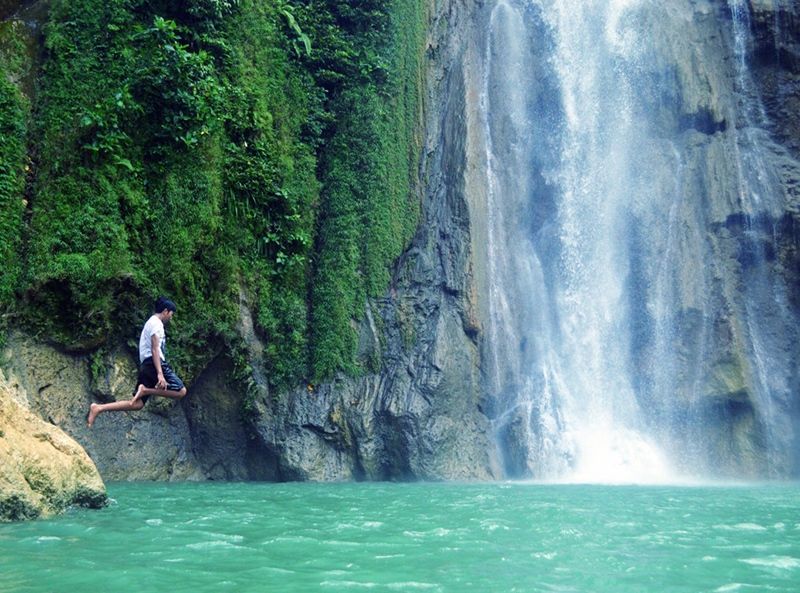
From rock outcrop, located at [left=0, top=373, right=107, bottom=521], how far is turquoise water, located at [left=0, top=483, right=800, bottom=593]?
227mm

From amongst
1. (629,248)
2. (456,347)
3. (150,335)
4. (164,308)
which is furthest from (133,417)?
(629,248)

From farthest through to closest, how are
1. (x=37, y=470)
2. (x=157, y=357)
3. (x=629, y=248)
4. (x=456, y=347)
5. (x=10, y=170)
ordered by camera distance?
(x=629, y=248) < (x=456, y=347) < (x=10, y=170) < (x=157, y=357) < (x=37, y=470)

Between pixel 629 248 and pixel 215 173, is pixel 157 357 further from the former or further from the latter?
pixel 629 248

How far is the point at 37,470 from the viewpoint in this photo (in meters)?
7.35

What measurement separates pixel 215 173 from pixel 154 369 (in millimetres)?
5882

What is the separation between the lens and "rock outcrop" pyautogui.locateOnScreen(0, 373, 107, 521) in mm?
6891

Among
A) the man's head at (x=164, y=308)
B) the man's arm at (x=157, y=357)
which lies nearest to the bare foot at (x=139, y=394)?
the man's arm at (x=157, y=357)

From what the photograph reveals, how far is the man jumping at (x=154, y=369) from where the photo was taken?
8.83 metres

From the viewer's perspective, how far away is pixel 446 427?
15273 mm

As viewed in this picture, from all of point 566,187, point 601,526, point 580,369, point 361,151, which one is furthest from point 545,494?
Answer: point 566,187

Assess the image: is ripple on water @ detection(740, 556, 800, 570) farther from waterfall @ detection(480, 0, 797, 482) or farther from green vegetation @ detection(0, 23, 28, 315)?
green vegetation @ detection(0, 23, 28, 315)

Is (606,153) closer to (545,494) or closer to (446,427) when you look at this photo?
(446,427)

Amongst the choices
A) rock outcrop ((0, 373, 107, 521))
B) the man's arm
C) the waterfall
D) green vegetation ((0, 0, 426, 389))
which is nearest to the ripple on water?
rock outcrop ((0, 373, 107, 521))

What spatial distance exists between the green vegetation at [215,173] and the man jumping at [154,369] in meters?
3.93
